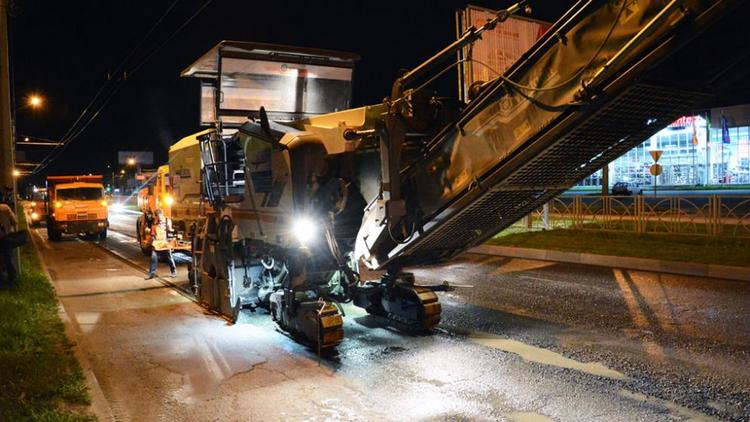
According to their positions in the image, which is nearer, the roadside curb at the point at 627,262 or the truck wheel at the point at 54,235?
the roadside curb at the point at 627,262

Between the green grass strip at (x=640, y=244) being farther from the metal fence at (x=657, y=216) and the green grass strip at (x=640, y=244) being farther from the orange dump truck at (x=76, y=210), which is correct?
the orange dump truck at (x=76, y=210)

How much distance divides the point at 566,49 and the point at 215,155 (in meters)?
5.74

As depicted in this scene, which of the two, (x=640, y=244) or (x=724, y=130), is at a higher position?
(x=724, y=130)

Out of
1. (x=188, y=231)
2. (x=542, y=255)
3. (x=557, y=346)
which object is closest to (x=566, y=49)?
(x=557, y=346)

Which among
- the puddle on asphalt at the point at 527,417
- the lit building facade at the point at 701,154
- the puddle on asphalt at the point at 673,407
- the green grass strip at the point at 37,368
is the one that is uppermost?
the lit building facade at the point at 701,154

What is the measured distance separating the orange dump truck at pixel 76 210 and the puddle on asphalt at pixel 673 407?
24750mm

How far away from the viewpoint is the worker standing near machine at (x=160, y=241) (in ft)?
44.7

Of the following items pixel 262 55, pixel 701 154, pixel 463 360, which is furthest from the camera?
pixel 701 154

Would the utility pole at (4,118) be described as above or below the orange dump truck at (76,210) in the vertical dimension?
above

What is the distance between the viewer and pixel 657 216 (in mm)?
17422

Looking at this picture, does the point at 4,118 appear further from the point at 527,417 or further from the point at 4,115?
the point at 527,417

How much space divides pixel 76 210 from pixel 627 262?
21871 millimetres

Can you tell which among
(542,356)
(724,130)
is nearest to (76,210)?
(542,356)

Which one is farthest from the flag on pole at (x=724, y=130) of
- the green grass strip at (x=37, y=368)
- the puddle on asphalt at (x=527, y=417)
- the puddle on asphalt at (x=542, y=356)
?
the green grass strip at (x=37, y=368)
